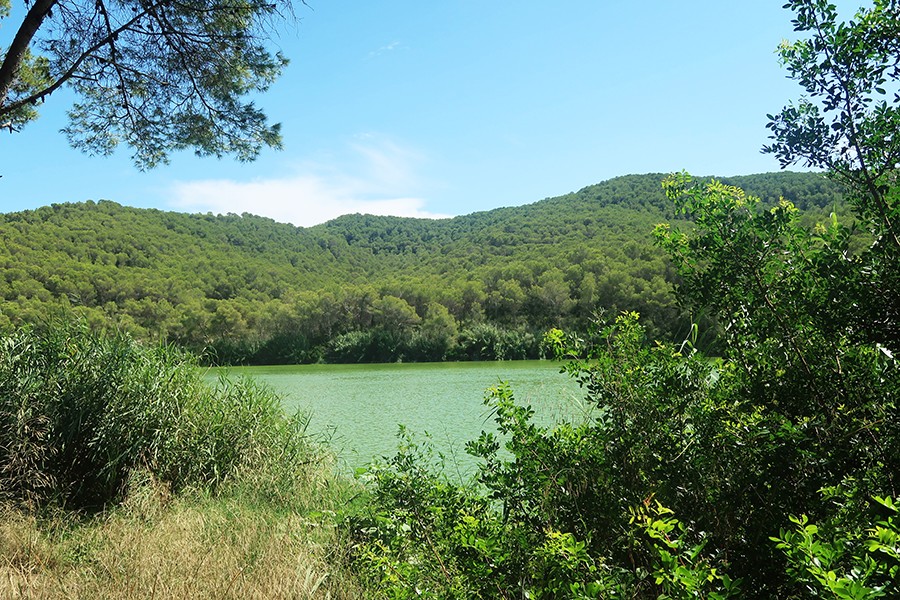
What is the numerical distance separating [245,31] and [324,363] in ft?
119

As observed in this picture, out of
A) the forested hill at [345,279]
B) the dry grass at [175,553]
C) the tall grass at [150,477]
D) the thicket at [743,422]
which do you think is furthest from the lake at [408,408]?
the forested hill at [345,279]

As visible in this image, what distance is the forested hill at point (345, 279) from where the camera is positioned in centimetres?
3038

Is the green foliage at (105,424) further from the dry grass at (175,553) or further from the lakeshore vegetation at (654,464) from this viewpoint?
the dry grass at (175,553)

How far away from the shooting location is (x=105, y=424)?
4.80m

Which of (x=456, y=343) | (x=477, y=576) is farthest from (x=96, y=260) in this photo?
(x=477, y=576)

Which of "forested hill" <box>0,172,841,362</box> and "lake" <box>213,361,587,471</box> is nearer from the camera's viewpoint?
"lake" <box>213,361,587,471</box>

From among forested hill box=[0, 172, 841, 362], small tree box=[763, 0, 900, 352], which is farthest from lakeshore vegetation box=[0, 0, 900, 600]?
forested hill box=[0, 172, 841, 362]

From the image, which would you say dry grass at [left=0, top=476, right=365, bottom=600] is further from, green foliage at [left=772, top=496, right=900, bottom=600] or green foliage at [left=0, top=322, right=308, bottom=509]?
green foliage at [left=772, top=496, right=900, bottom=600]

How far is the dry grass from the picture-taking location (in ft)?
8.36

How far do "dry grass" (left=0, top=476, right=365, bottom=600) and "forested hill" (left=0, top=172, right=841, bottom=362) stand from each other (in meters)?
19.9

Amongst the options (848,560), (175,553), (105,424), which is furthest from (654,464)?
(105,424)

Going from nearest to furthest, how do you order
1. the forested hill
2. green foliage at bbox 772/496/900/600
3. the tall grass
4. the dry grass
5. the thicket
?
1. green foliage at bbox 772/496/900/600
2. the thicket
3. the dry grass
4. the tall grass
5. the forested hill

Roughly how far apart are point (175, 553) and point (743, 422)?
288cm

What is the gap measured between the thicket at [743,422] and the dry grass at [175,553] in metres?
1.05
